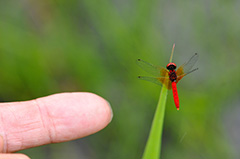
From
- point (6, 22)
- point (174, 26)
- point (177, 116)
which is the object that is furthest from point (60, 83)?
point (174, 26)

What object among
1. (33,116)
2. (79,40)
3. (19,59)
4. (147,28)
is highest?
(147,28)

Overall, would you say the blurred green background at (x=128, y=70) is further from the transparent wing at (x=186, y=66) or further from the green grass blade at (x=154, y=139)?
the green grass blade at (x=154, y=139)

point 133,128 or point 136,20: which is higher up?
point 136,20

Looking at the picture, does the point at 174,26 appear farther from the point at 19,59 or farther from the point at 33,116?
the point at 33,116

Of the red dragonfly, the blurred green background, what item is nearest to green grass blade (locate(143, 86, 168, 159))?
the red dragonfly

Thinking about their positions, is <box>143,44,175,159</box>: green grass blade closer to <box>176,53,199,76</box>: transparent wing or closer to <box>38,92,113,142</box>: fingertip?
<box>38,92,113,142</box>: fingertip

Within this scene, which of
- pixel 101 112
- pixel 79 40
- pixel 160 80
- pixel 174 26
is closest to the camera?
pixel 101 112

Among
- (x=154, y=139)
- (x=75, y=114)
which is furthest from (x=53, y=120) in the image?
(x=154, y=139)
